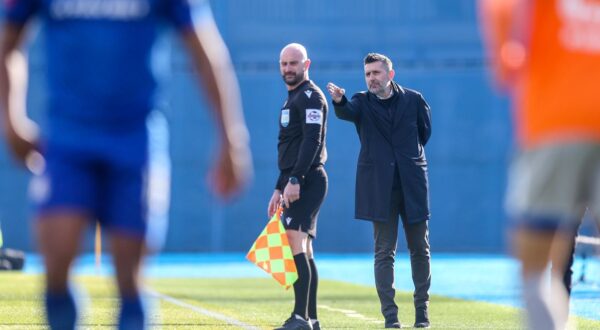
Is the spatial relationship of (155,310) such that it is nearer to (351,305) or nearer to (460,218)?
(351,305)

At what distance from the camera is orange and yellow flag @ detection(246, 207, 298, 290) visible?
9312 millimetres

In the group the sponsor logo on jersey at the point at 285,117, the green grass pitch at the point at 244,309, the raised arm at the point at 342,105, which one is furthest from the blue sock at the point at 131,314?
the raised arm at the point at 342,105

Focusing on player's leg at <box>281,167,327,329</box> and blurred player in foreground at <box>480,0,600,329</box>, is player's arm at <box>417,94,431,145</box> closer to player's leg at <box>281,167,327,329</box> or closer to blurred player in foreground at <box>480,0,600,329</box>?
player's leg at <box>281,167,327,329</box>

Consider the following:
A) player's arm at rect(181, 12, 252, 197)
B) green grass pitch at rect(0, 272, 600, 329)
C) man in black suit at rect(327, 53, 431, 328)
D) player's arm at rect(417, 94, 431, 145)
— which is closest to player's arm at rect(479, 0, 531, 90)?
player's arm at rect(181, 12, 252, 197)

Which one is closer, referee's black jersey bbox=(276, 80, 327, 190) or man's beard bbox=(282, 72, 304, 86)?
referee's black jersey bbox=(276, 80, 327, 190)

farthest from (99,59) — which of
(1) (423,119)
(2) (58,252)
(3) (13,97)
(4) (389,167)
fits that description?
(1) (423,119)

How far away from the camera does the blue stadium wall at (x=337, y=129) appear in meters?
31.8

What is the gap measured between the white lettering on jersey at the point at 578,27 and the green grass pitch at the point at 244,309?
3922 millimetres

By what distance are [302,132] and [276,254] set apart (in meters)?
1.09

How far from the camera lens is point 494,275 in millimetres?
20953

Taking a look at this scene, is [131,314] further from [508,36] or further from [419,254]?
[419,254]

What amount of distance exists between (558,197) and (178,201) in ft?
93.1

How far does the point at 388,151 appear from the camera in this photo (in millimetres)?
10203

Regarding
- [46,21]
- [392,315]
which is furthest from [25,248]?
[46,21]
